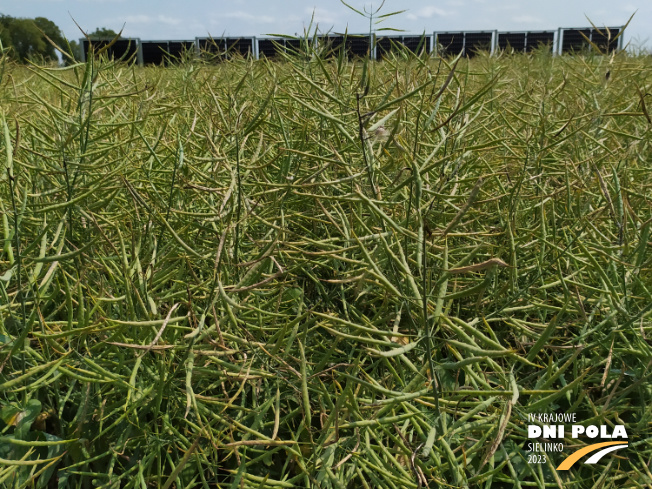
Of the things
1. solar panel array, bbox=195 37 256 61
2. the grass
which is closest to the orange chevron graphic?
the grass

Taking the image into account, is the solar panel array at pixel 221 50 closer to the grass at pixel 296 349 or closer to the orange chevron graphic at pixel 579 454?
the grass at pixel 296 349

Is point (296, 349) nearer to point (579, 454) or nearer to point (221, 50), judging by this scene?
point (579, 454)

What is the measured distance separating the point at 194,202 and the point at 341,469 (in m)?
0.68

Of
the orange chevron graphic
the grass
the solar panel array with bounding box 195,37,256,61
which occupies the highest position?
the solar panel array with bounding box 195,37,256,61

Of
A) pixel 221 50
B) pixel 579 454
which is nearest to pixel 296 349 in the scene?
pixel 579 454

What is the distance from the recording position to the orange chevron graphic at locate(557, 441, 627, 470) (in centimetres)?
75

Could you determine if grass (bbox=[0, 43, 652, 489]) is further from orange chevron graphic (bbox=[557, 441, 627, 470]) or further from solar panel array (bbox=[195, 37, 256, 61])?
solar panel array (bbox=[195, 37, 256, 61])

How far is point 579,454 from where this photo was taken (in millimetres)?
758

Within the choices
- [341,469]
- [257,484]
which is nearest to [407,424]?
[341,469]

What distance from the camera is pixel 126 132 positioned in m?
1.40

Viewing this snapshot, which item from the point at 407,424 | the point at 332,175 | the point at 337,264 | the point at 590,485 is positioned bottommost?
the point at 590,485

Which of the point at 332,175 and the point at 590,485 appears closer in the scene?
the point at 590,485

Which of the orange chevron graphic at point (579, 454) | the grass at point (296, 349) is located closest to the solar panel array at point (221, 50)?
the grass at point (296, 349)

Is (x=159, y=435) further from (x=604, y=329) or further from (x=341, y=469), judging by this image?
(x=604, y=329)
